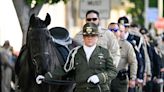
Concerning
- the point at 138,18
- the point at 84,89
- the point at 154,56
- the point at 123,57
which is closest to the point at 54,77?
the point at 84,89

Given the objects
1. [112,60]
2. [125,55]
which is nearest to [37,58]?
[112,60]

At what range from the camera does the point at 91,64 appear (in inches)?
468

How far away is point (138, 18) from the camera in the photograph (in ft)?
200

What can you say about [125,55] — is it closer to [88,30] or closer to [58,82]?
[58,82]

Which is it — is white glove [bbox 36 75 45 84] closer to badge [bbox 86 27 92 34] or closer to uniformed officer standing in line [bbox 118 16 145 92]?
badge [bbox 86 27 92 34]

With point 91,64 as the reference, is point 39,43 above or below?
above

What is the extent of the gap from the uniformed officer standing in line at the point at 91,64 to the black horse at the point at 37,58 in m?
0.93

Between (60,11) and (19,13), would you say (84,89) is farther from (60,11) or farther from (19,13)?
(60,11)

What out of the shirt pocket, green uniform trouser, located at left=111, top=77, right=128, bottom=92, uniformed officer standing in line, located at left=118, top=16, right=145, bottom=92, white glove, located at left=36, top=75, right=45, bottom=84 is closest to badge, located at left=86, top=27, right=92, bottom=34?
the shirt pocket

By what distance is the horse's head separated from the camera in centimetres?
1275

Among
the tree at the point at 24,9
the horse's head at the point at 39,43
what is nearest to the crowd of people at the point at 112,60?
the horse's head at the point at 39,43

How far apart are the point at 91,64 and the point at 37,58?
131 cm

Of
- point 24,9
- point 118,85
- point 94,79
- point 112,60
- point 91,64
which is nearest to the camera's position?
point 94,79

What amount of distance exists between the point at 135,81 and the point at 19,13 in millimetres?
3105
